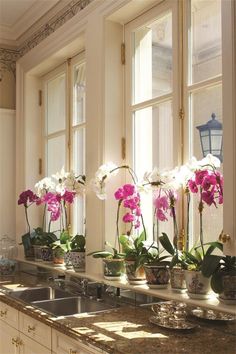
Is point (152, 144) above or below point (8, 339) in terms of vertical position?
above

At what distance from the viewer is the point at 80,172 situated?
11.8ft

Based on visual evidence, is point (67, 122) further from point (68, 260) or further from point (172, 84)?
point (172, 84)

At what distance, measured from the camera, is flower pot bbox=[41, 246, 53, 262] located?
360 cm

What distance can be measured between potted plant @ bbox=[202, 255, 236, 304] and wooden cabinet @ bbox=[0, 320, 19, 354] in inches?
50.9

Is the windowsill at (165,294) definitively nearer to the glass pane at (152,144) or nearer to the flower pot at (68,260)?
the flower pot at (68,260)

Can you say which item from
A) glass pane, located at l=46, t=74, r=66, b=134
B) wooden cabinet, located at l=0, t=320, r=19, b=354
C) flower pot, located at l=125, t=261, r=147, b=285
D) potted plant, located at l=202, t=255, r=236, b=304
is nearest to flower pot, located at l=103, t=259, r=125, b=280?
flower pot, located at l=125, t=261, r=147, b=285

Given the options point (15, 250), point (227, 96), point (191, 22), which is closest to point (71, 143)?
point (15, 250)

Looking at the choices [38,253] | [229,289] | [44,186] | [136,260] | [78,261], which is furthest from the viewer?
[38,253]

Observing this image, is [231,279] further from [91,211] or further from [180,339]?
[91,211]

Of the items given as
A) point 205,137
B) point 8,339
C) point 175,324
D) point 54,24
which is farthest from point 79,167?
point 175,324

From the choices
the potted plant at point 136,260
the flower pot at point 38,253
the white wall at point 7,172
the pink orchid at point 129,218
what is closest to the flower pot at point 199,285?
the potted plant at point 136,260

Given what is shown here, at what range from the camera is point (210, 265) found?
204 centimetres

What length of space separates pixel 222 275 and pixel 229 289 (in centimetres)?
6

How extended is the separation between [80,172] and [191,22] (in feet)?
4.87
